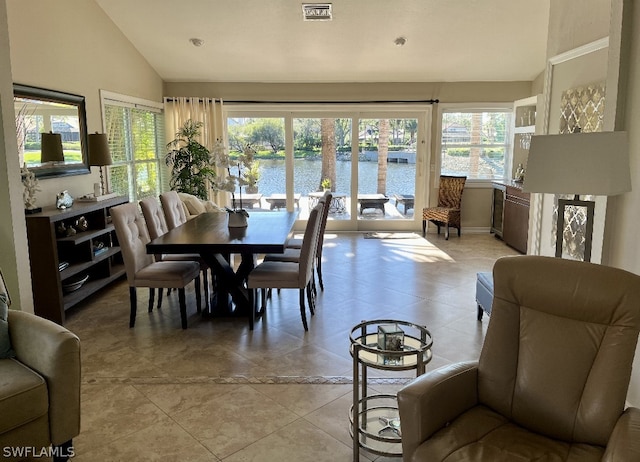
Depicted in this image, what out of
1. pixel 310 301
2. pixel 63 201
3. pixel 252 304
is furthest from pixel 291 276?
pixel 63 201

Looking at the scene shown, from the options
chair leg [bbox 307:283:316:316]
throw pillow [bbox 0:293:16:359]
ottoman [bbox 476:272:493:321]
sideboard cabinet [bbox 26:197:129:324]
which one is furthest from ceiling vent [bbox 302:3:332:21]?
throw pillow [bbox 0:293:16:359]

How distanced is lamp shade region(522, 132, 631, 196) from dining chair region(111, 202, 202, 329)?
2726mm

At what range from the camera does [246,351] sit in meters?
3.47

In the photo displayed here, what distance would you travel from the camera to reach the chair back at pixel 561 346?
1.72 meters

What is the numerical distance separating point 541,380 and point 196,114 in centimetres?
656

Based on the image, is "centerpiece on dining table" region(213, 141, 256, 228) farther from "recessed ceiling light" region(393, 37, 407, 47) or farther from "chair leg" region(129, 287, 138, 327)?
"recessed ceiling light" region(393, 37, 407, 47)

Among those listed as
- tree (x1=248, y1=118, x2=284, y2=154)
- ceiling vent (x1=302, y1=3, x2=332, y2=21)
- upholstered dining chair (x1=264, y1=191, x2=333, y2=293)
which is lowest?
upholstered dining chair (x1=264, y1=191, x2=333, y2=293)

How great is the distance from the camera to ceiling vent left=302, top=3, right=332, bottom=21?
5.29 m

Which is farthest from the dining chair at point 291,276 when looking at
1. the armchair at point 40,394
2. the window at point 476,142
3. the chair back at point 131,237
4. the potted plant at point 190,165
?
the window at point 476,142

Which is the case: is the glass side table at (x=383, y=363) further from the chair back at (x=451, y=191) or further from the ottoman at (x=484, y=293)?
the chair back at (x=451, y=191)

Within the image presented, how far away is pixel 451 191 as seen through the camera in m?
7.65

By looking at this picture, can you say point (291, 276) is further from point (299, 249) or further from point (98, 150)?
point (98, 150)

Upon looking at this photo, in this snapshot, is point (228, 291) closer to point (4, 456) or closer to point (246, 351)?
point (246, 351)

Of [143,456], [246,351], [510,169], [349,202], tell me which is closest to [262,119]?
[349,202]
